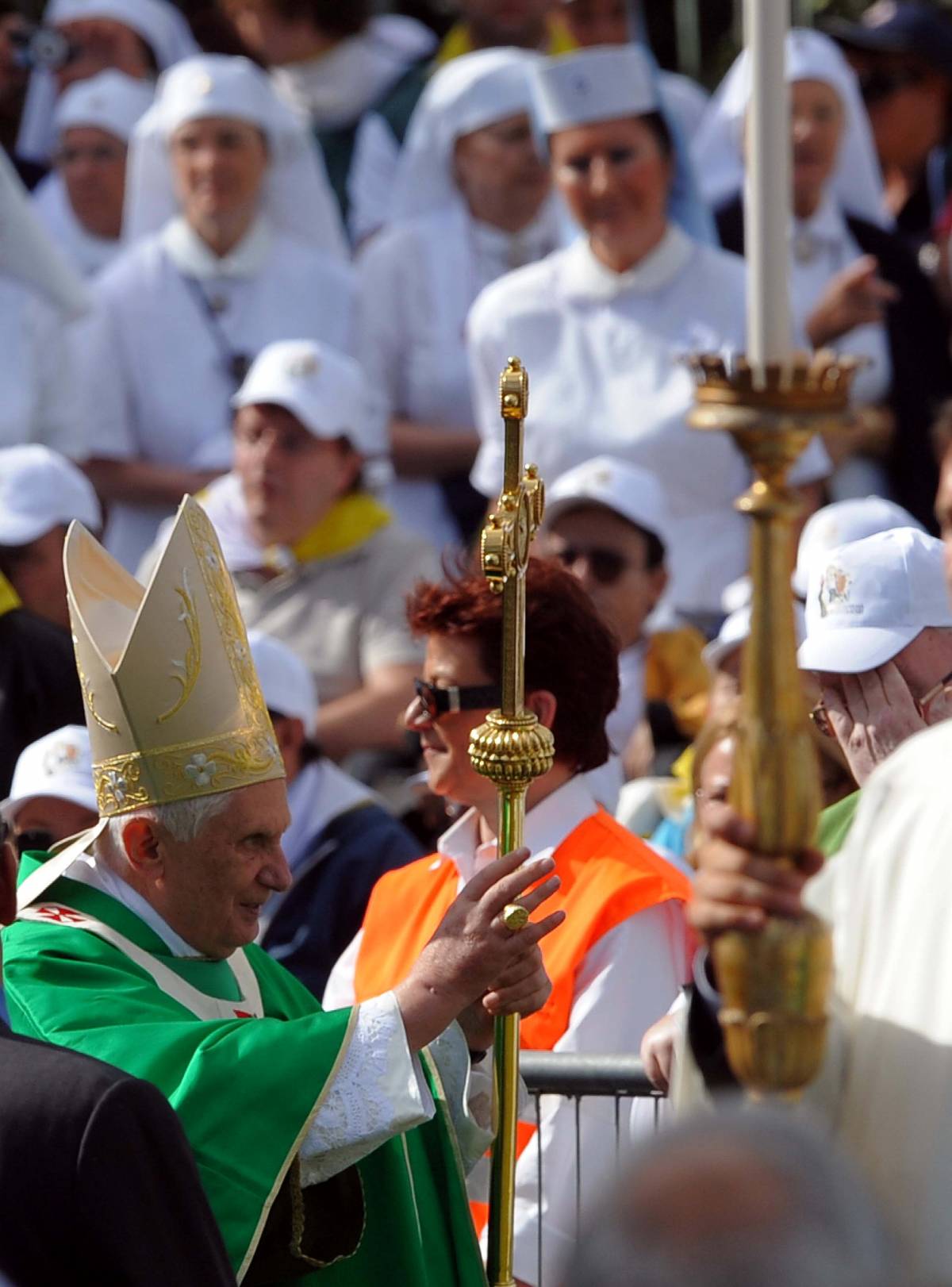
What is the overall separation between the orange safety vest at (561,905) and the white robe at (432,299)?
371cm

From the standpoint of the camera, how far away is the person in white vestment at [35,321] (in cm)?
796

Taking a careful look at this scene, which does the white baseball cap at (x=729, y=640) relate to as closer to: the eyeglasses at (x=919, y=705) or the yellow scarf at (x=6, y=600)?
the eyeglasses at (x=919, y=705)

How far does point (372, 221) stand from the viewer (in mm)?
9250

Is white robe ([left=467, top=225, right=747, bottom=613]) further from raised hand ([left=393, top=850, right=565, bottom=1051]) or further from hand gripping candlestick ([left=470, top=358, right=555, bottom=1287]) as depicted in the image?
raised hand ([left=393, top=850, right=565, bottom=1051])

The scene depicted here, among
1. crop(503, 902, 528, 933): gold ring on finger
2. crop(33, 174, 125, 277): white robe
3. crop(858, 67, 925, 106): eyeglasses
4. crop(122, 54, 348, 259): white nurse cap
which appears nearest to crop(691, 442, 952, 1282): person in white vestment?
crop(503, 902, 528, 933): gold ring on finger

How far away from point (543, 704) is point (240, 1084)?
1213mm

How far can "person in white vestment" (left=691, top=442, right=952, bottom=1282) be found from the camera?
243 centimetres

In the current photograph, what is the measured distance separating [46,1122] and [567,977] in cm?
149

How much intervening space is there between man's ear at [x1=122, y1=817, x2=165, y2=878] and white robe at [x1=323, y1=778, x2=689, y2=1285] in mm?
887

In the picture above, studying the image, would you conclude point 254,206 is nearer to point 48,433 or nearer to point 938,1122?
point 48,433

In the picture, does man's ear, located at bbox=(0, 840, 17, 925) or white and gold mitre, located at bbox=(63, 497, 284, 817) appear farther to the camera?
white and gold mitre, located at bbox=(63, 497, 284, 817)

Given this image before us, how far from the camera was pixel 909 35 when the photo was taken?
8500 mm

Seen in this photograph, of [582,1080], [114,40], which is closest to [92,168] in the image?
[114,40]

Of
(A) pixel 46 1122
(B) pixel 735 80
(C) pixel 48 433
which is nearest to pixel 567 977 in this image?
(A) pixel 46 1122
